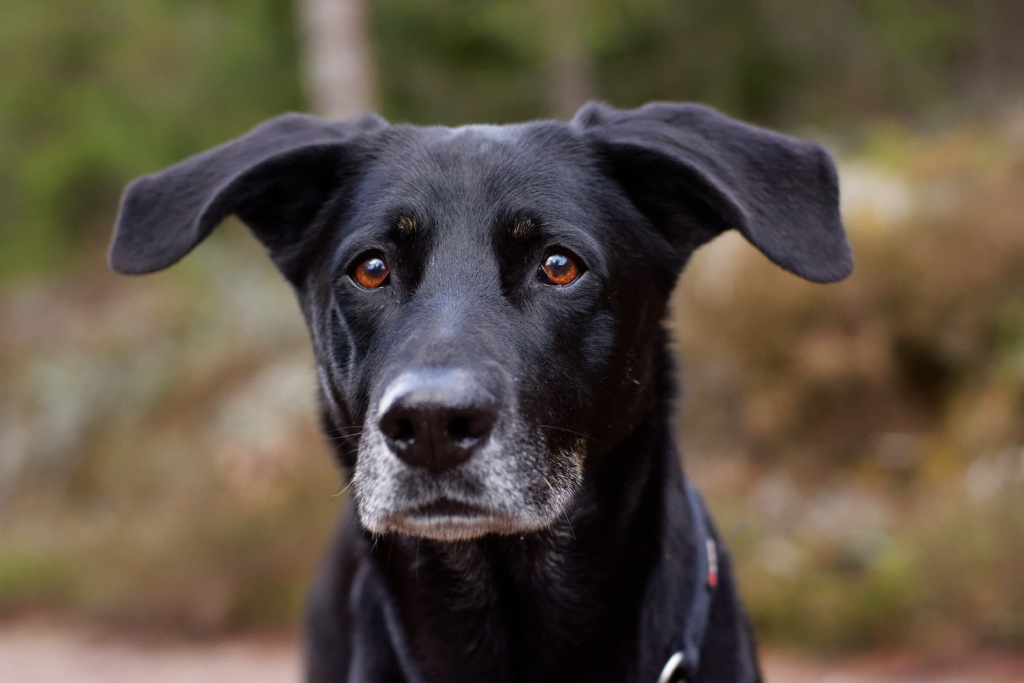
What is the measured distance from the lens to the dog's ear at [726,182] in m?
2.59

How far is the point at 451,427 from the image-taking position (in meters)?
2.28

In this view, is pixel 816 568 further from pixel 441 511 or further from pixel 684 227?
pixel 441 511

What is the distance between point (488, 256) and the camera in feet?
8.71

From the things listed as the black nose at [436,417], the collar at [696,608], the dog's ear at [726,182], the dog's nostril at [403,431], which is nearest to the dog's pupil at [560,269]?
the dog's ear at [726,182]

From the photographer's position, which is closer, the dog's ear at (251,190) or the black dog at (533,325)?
the black dog at (533,325)

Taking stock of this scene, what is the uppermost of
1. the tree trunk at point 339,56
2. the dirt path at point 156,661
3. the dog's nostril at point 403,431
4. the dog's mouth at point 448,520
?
the dog's nostril at point 403,431

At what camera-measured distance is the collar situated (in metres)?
2.64

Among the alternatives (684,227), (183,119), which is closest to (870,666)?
(684,227)

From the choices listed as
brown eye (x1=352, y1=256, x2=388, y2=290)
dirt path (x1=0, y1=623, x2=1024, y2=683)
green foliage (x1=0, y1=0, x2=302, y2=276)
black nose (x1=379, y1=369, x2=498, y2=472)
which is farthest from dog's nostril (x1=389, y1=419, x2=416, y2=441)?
green foliage (x1=0, y1=0, x2=302, y2=276)

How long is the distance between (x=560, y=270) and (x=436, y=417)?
0.64 metres

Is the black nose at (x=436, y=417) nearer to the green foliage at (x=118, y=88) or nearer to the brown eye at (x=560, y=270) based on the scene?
the brown eye at (x=560, y=270)

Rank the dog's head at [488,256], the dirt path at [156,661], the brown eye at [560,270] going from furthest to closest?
the dirt path at [156,661]
the brown eye at [560,270]
the dog's head at [488,256]

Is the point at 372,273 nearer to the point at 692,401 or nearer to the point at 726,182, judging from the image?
the point at 726,182

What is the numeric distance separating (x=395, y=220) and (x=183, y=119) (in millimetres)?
14870
